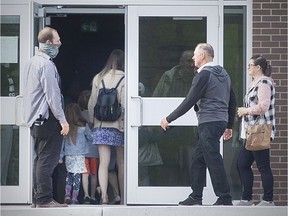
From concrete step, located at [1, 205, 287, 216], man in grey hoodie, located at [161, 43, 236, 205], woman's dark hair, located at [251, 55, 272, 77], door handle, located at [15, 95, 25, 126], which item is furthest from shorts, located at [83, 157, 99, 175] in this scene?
woman's dark hair, located at [251, 55, 272, 77]

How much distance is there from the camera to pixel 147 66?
10672mm

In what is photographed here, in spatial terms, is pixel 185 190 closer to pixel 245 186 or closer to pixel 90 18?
pixel 245 186

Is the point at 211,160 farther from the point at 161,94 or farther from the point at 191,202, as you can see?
the point at 161,94

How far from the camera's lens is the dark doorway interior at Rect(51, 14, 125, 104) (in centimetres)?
1348

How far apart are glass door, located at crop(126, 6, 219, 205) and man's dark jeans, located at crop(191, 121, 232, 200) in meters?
0.96

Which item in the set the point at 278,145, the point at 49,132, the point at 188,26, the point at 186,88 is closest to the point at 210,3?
the point at 188,26

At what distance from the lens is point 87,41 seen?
45.2 feet

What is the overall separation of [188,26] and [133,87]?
95cm

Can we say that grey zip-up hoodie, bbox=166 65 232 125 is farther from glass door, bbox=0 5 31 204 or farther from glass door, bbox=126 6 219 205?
glass door, bbox=0 5 31 204

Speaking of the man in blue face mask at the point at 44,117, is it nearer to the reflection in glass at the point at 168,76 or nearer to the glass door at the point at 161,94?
the glass door at the point at 161,94

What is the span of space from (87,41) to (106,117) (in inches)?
128

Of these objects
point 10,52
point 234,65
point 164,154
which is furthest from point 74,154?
point 234,65

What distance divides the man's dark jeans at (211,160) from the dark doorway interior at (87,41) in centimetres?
408

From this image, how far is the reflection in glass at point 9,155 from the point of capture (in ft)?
34.9
